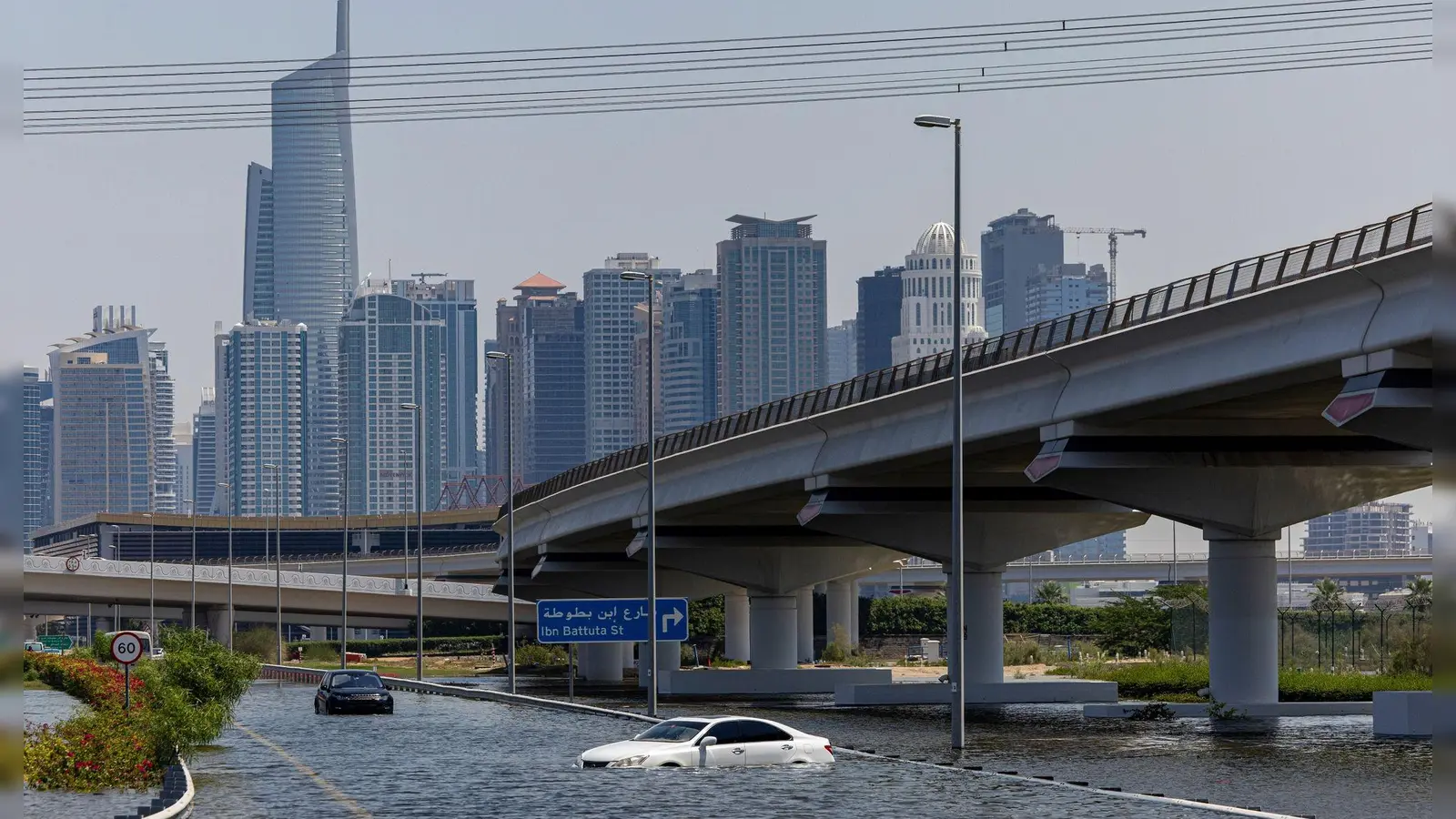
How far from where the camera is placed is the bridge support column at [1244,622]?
4975 cm

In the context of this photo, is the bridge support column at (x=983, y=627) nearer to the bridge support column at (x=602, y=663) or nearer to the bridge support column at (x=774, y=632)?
the bridge support column at (x=774, y=632)

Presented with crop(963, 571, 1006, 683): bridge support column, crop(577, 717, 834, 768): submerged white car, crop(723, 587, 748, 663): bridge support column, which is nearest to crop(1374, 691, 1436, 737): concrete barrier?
crop(577, 717, 834, 768): submerged white car

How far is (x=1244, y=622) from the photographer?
49.7 meters

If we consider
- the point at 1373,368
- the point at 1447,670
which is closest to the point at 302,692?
the point at 1373,368

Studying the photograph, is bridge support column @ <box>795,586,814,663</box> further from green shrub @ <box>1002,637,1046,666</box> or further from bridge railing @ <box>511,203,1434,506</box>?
bridge railing @ <box>511,203,1434,506</box>

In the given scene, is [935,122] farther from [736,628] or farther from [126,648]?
[736,628]

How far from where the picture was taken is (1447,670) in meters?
5.93

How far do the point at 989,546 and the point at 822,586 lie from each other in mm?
91454

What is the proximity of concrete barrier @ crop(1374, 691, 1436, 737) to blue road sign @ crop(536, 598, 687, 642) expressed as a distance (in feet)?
73.8

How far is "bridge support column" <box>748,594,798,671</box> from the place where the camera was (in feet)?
266

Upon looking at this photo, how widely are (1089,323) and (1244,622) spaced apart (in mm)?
8678

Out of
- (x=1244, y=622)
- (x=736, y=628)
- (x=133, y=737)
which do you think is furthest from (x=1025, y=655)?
(x=133, y=737)

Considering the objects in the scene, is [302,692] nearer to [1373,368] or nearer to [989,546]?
[989,546]

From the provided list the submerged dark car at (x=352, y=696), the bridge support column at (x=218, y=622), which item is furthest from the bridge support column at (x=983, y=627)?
the bridge support column at (x=218, y=622)
